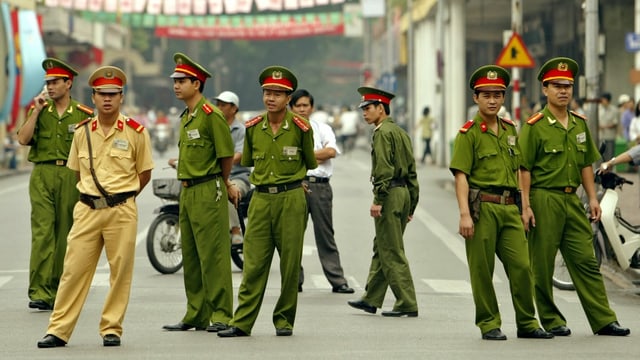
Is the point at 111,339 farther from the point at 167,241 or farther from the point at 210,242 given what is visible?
the point at 167,241

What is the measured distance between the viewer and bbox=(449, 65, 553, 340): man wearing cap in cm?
1072

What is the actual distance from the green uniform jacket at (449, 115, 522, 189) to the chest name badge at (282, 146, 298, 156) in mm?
1089

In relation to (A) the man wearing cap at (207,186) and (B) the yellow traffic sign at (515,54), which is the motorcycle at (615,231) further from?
(B) the yellow traffic sign at (515,54)

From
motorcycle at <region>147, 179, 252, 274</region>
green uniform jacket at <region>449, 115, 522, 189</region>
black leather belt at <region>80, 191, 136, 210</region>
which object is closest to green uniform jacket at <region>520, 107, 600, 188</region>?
green uniform jacket at <region>449, 115, 522, 189</region>

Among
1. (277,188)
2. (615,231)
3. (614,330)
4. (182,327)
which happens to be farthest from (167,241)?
(614,330)

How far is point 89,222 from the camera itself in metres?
10.5

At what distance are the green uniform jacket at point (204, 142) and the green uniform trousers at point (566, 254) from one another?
2.13 m

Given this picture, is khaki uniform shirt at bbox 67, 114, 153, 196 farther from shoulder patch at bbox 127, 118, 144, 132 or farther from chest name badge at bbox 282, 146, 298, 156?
chest name badge at bbox 282, 146, 298, 156

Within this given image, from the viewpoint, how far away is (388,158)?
12.2m

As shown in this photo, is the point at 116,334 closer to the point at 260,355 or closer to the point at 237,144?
the point at 260,355

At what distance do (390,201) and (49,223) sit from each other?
2628mm

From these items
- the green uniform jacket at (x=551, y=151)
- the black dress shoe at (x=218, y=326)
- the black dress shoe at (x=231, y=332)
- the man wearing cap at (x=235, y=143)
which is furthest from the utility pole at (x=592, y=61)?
the black dress shoe at (x=231, y=332)

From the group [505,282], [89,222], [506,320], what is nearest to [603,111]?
[505,282]

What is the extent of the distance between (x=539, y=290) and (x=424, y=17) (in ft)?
146
